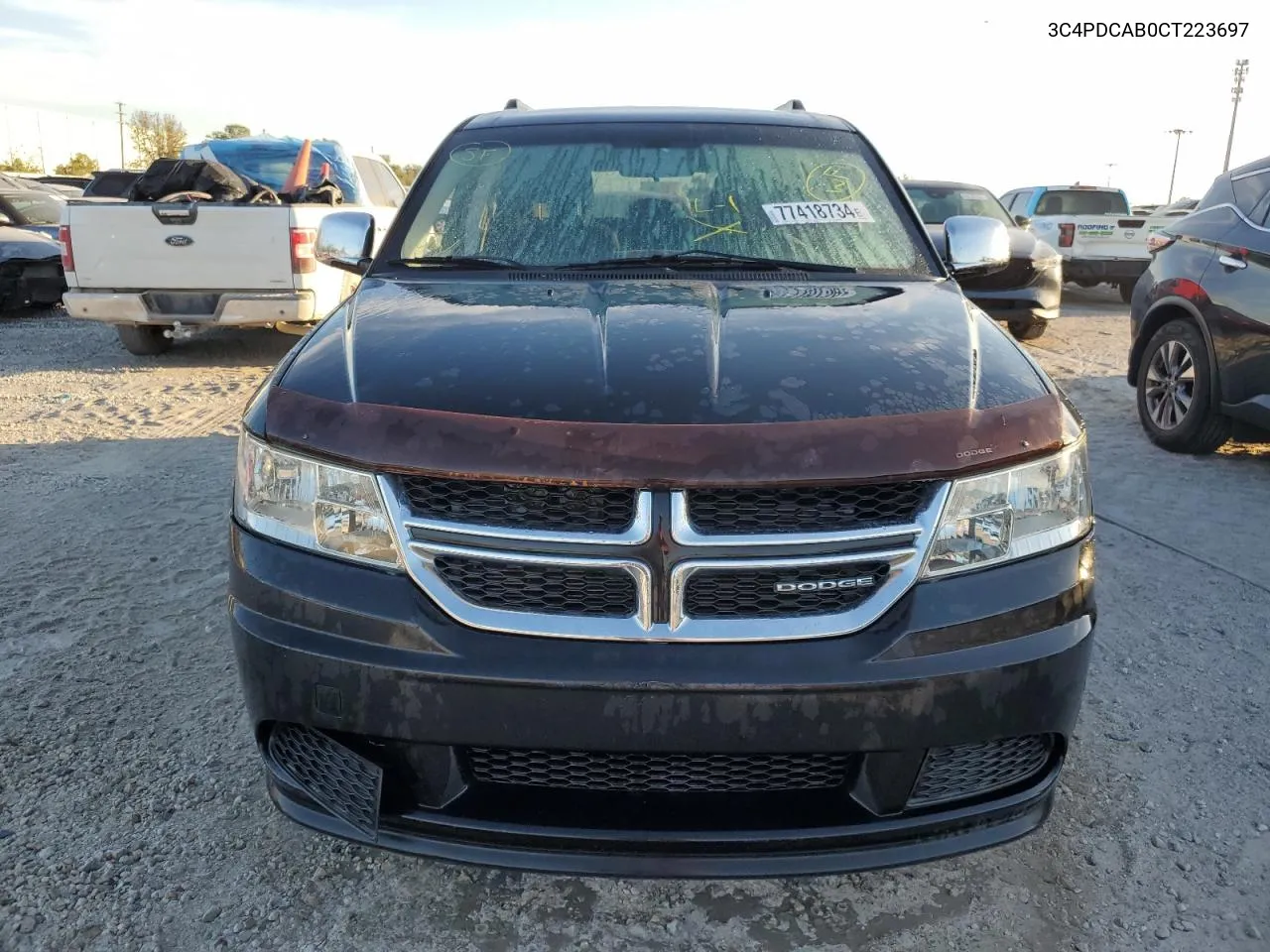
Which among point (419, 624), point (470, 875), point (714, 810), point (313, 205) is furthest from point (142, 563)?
point (313, 205)

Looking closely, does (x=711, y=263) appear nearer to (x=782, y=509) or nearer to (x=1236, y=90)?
(x=782, y=509)

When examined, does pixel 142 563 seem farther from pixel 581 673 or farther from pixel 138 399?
pixel 138 399

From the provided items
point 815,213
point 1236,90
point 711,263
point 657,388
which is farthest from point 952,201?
point 1236,90

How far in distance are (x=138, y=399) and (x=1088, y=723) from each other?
20.4 ft

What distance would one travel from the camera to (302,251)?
24.1ft

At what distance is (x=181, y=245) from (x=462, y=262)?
5540mm

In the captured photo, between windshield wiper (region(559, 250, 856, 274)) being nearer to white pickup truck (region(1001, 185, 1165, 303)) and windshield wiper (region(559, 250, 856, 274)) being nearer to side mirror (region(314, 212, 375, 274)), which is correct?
side mirror (region(314, 212, 375, 274))

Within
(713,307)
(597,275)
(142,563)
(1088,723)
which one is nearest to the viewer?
(713,307)

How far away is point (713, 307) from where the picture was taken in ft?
7.50

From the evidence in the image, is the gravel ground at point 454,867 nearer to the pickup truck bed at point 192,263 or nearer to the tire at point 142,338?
the pickup truck bed at point 192,263

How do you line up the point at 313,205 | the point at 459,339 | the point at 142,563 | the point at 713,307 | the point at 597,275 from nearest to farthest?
the point at 459,339
the point at 713,307
the point at 597,275
the point at 142,563
the point at 313,205

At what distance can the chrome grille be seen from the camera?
5.43 feet

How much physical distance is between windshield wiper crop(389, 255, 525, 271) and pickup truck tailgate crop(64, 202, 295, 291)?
16.3ft


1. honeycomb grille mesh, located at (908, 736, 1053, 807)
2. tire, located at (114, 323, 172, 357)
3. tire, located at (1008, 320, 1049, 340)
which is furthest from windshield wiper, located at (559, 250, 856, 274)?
tire, located at (1008, 320, 1049, 340)
